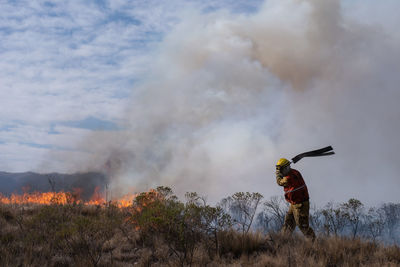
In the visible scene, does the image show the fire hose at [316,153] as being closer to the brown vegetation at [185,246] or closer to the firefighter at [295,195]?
the firefighter at [295,195]

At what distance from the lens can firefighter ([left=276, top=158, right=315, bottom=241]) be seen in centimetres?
868

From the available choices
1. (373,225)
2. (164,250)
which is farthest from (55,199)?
(373,225)

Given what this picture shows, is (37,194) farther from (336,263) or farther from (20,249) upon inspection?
(336,263)

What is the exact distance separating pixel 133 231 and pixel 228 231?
13.7 feet

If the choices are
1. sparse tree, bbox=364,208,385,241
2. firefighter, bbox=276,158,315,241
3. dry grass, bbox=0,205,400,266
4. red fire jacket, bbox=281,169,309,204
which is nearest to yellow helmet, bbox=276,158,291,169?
firefighter, bbox=276,158,315,241

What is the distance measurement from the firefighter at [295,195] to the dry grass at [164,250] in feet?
1.26

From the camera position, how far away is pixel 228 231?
9500mm

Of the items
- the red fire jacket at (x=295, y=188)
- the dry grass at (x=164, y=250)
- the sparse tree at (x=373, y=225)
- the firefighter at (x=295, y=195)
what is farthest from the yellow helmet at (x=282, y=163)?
the sparse tree at (x=373, y=225)

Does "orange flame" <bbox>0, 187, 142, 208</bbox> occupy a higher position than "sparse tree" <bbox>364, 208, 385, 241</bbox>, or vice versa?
"orange flame" <bbox>0, 187, 142, 208</bbox>

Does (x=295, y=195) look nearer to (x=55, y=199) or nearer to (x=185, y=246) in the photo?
(x=185, y=246)

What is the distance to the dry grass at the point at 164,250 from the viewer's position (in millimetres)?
7344

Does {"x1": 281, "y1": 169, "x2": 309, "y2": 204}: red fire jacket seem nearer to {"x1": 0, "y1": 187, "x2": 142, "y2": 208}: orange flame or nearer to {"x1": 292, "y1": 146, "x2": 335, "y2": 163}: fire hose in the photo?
{"x1": 292, "y1": 146, "x2": 335, "y2": 163}: fire hose

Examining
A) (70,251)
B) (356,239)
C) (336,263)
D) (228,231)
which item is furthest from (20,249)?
(356,239)

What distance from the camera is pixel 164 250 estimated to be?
29.5ft
